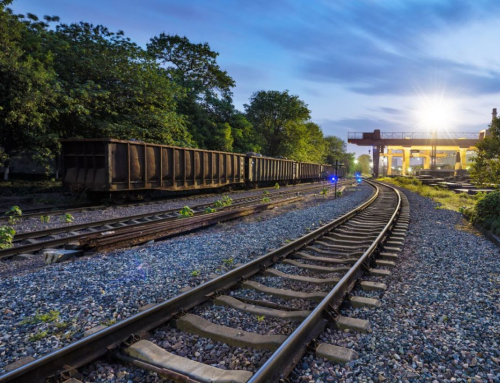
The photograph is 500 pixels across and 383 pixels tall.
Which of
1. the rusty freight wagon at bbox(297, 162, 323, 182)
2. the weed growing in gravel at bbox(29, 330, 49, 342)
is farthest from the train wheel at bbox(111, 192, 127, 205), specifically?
the rusty freight wagon at bbox(297, 162, 323, 182)

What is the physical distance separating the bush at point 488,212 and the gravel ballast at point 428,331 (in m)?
3.48

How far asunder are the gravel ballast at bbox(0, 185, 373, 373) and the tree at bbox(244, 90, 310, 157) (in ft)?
138

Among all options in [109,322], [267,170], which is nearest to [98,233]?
[109,322]

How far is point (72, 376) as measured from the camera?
2.55m

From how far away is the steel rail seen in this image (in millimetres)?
2457

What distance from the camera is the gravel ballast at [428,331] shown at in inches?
106

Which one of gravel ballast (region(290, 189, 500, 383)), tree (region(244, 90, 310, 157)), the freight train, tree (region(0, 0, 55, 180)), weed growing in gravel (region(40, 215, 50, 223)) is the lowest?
gravel ballast (region(290, 189, 500, 383))

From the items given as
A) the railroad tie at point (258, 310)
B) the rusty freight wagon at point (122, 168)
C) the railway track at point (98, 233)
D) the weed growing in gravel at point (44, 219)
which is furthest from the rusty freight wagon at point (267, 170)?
the railroad tie at point (258, 310)

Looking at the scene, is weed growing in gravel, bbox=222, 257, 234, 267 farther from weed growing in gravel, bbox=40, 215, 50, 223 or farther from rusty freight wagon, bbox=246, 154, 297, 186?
rusty freight wagon, bbox=246, 154, 297, 186

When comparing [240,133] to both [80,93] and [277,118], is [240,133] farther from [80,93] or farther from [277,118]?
[80,93]

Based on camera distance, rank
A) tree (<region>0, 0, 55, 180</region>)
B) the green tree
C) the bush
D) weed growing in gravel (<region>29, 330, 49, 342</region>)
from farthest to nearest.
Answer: the green tree < tree (<region>0, 0, 55, 180</region>) < the bush < weed growing in gravel (<region>29, 330, 49, 342</region>)

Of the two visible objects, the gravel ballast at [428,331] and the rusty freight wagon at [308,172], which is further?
the rusty freight wagon at [308,172]

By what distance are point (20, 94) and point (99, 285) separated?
1248 cm

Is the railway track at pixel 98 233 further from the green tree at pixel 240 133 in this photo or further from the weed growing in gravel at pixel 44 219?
the green tree at pixel 240 133
